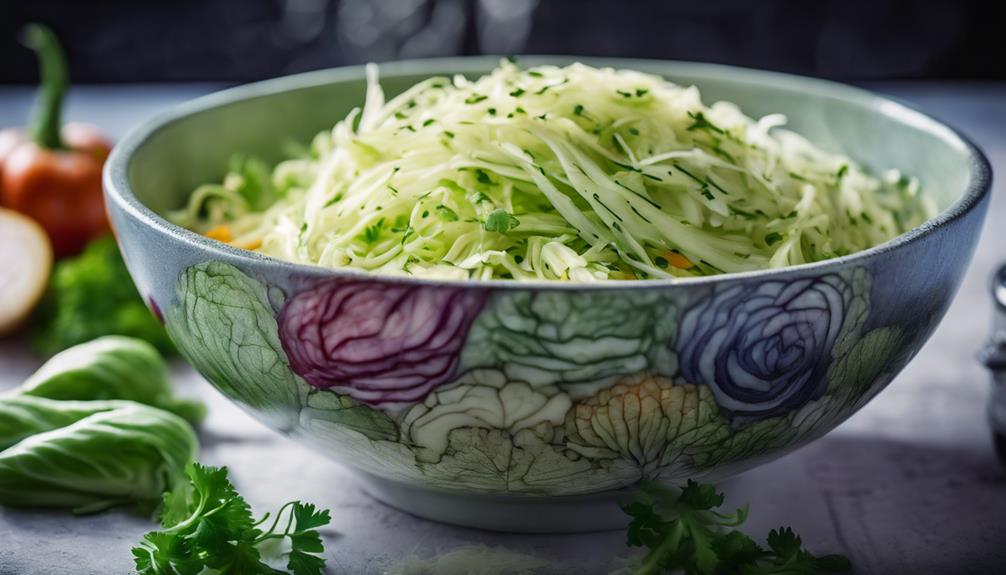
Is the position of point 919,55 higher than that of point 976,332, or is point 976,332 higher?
point 976,332

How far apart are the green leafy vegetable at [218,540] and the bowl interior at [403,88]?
57cm

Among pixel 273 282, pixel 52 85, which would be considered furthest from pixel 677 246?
pixel 52 85

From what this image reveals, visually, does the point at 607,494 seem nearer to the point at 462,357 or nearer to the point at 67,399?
the point at 462,357

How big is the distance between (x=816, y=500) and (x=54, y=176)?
2.08 metres

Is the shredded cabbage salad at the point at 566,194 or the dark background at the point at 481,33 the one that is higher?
the shredded cabbage salad at the point at 566,194

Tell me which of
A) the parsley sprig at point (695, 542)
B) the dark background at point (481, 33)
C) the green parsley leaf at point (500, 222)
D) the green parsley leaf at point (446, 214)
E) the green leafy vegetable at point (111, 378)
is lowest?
the dark background at point (481, 33)

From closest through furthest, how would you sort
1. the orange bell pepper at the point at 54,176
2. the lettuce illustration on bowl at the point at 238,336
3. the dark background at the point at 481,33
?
the lettuce illustration on bowl at the point at 238,336, the orange bell pepper at the point at 54,176, the dark background at the point at 481,33

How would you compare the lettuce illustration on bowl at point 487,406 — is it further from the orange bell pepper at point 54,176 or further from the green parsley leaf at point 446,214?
the orange bell pepper at point 54,176

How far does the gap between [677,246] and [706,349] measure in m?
0.30

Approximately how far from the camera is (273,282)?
1212 mm

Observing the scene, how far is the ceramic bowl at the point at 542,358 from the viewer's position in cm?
116

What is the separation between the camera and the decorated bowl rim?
3.83 ft

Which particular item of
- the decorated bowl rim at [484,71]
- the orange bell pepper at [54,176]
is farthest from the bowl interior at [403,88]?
the orange bell pepper at [54,176]

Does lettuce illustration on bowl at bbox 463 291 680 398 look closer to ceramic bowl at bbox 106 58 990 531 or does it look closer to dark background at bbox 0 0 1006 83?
ceramic bowl at bbox 106 58 990 531
